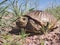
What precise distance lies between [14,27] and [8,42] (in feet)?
3.28

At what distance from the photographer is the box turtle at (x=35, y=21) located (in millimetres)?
3445

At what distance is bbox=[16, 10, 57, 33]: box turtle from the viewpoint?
3.45m

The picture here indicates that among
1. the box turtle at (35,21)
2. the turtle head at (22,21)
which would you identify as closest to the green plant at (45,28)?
the box turtle at (35,21)

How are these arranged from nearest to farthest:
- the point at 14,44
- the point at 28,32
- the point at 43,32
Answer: the point at 14,44 → the point at 43,32 → the point at 28,32

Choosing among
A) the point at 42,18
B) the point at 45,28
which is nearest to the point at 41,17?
the point at 42,18

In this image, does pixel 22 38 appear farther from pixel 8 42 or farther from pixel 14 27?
pixel 14 27

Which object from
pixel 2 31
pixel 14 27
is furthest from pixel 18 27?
pixel 2 31

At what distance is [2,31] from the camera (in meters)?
3.45

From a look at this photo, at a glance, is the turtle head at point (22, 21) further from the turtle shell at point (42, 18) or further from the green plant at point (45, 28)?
the green plant at point (45, 28)

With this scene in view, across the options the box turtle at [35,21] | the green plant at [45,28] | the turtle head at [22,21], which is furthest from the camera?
the turtle head at [22,21]

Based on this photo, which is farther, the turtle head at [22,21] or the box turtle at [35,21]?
the turtle head at [22,21]

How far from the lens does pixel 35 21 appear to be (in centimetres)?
348

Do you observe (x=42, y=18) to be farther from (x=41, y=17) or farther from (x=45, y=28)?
(x=45, y=28)

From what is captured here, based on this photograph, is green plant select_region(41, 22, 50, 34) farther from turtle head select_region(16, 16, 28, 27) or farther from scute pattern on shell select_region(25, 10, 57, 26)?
turtle head select_region(16, 16, 28, 27)
